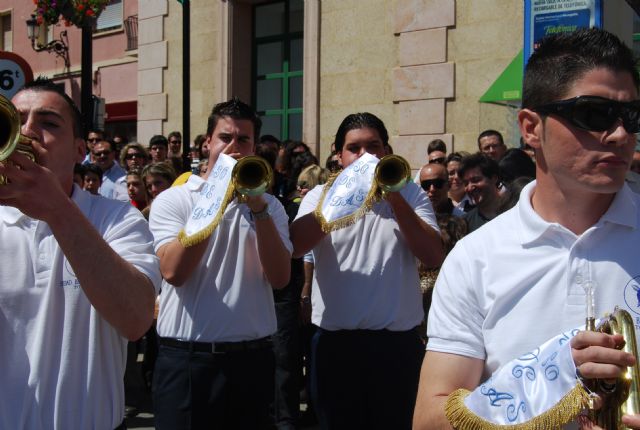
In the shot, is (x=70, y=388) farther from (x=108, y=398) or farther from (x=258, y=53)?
(x=258, y=53)

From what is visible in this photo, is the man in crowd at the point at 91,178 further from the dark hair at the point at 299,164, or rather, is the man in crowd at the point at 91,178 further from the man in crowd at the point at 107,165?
the dark hair at the point at 299,164

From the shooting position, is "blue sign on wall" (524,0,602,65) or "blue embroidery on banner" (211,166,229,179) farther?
"blue sign on wall" (524,0,602,65)

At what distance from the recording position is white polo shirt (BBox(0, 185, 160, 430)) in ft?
8.44

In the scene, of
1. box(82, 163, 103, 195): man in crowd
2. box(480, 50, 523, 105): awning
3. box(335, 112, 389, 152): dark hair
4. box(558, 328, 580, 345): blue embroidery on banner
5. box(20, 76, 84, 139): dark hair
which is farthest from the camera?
box(480, 50, 523, 105): awning

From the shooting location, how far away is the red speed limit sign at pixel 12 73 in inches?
222

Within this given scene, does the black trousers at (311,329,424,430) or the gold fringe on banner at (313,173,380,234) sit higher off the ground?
the gold fringe on banner at (313,173,380,234)

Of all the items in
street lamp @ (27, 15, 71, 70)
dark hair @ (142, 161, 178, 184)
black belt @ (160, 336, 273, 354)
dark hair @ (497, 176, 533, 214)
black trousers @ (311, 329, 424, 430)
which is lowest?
black trousers @ (311, 329, 424, 430)

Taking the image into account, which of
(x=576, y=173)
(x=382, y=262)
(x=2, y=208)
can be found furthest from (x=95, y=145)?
(x=576, y=173)

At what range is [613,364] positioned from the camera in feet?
5.77

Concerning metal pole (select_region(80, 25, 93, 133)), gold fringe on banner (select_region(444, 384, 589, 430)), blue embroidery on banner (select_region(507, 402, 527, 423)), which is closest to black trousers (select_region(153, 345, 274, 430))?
gold fringe on banner (select_region(444, 384, 589, 430))

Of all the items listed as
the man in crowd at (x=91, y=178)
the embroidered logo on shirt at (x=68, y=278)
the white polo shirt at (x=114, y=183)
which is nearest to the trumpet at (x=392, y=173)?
the embroidered logo on shirt at (x=68, y=278)

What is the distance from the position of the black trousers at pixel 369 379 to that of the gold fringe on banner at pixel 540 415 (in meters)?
2.17

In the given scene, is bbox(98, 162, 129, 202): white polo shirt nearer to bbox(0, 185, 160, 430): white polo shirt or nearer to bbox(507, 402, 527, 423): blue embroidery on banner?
bbox(0, 185, 160, 430): white polo shirt

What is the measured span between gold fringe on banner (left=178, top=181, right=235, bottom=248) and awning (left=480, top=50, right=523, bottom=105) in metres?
5.78
